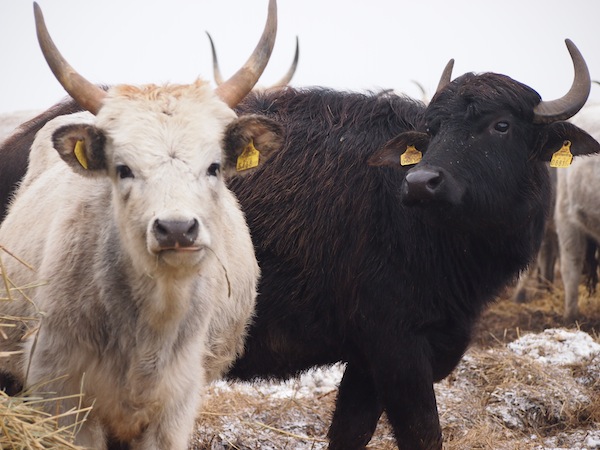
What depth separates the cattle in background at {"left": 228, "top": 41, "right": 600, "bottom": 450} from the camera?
520 cm

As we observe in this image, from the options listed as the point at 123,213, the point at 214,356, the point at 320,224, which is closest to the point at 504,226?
the point at 320,224

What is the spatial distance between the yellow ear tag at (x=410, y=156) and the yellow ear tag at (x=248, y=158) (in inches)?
48.0

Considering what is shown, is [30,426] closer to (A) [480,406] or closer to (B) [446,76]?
(B) [446,76]

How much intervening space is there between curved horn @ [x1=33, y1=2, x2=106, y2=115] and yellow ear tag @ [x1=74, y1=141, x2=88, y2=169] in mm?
307

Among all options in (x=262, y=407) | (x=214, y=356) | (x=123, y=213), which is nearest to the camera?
(x=123, y=213)

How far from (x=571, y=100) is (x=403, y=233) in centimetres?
121

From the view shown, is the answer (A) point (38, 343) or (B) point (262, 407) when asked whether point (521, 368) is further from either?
(A) point (38, 343)

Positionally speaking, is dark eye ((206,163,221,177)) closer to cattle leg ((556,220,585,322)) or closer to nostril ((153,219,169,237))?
nostril ((153,219,169,237))

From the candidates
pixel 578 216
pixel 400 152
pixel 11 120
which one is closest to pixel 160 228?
pixel 400 152

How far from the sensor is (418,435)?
5.23m

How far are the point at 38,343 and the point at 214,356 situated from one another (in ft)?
3.39

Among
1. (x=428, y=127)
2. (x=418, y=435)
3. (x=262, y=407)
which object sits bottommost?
(x=262, y=407)

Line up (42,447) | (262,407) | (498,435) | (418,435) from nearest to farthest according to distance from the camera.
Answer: (42,447) → (418,435) → (498,435) → (262,407)

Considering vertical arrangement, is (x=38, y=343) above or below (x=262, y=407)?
above
